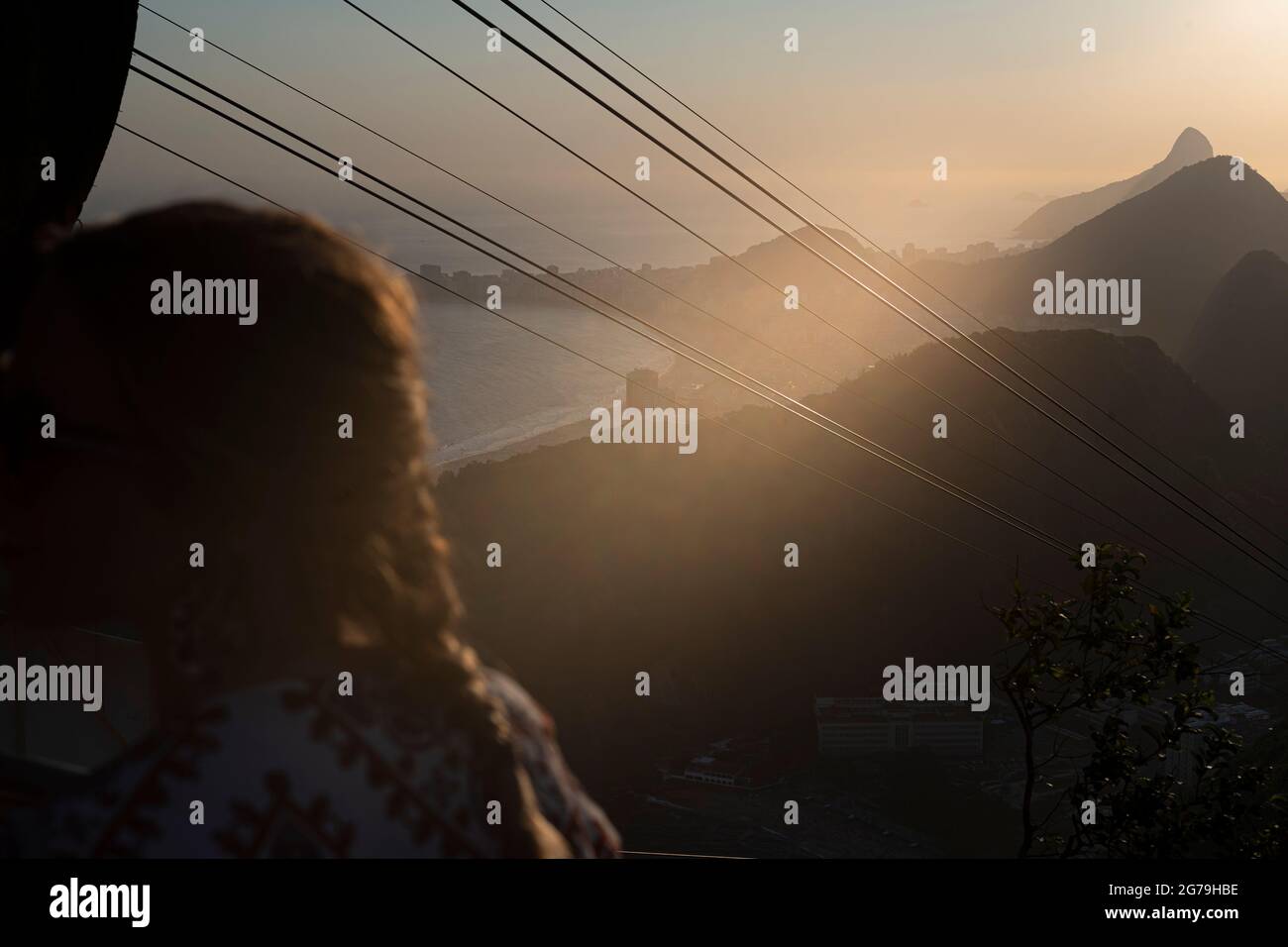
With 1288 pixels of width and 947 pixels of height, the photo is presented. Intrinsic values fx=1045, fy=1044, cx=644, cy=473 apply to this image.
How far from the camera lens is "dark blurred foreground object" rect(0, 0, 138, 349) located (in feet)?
14.4

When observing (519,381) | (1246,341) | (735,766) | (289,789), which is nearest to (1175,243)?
A: (1246,341)

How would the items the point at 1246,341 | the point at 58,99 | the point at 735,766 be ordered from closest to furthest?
the point at 58,99 < the point at 735,766 < the point at 1246,341

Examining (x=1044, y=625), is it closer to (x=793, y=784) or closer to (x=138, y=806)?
(x=138, y=806)

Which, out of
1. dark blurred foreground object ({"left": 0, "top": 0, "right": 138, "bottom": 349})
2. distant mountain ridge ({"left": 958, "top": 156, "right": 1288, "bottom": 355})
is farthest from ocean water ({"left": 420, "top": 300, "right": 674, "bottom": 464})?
distant mountain ridge ({"left": 958, "top": 156, "right": 1288, "bottom": 355})

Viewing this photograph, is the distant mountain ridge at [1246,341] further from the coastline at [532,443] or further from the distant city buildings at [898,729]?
the coastline at [532,443]

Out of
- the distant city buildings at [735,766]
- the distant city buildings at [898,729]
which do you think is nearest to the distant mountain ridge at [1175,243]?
the distant city buildings at [898,729]

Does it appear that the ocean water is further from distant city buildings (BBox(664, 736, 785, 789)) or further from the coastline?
distant city buildings (BBox(664, 736, 785, 789))

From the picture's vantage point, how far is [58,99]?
4.60 meters

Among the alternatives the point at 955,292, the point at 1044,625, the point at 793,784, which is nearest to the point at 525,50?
the point at 1044,625

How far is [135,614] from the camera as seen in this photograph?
48.5 inches

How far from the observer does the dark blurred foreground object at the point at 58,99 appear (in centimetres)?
439

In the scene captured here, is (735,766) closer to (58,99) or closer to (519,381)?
(519,381)
